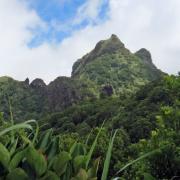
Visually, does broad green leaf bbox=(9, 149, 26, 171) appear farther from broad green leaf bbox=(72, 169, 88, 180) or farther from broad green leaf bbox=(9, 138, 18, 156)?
broad green leaf bbox=(72, 169, 88, 180)

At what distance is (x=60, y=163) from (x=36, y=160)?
0.16 m

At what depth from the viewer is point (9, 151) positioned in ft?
10.1

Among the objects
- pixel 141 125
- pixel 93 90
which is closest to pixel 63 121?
pixel 141 125

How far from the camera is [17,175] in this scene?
9.47 feet

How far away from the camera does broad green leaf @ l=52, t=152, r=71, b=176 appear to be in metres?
2.98

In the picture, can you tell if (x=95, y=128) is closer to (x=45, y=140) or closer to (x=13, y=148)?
(x=45, y=140)

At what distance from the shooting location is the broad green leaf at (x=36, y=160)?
287 cm

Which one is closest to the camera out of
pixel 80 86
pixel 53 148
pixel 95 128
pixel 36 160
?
pixel 36 160

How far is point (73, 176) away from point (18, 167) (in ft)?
1.20

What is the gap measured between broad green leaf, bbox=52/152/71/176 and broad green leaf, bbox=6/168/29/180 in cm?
19

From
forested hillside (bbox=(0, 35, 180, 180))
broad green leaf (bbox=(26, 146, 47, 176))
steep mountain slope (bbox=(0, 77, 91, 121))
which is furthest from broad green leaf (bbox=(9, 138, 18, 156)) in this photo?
steep mountain slope (bbox=(0, 77, 91, 121))

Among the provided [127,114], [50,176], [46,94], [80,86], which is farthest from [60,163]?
[46,94]

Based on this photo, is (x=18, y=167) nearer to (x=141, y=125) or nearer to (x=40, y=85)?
(x=141, y=125)

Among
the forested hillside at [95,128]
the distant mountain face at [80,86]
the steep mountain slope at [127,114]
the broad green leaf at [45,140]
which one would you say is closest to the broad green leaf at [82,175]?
the forested hillside at [95,128]
